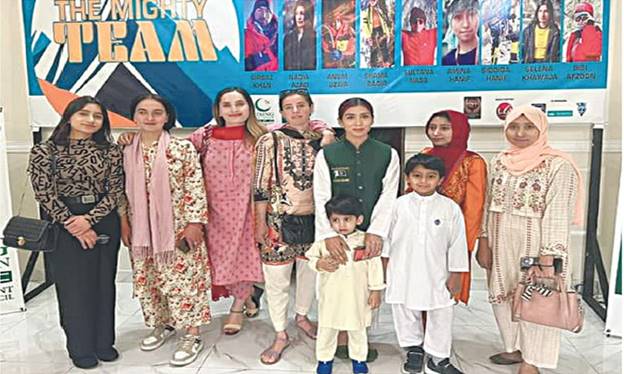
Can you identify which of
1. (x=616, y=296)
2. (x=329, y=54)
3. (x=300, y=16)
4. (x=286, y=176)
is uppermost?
(x=300, y=16)

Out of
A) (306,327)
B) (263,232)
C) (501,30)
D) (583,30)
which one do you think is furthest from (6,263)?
(583,30)

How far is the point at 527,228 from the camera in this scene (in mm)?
2439

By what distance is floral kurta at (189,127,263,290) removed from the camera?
2.85m

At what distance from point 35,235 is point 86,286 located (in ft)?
1.09

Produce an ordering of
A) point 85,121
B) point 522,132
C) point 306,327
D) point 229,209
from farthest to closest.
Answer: point 306,327 < point 229,209 < point 85,121 < point 522,132

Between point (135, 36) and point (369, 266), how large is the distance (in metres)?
2.24

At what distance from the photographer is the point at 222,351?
114 inches

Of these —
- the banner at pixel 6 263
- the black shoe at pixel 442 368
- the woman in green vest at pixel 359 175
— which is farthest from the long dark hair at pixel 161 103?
the black shoe at pixel 442 368

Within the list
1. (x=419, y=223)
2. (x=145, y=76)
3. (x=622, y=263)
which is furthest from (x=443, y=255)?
(x=145, y=76)

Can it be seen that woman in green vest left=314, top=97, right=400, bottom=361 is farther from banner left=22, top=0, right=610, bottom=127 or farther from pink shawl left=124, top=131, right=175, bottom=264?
banner left=22, top=0, right=610, bottom=127

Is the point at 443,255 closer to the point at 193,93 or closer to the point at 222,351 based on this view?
the point at 222,351

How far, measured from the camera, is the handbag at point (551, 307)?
2.32 meters

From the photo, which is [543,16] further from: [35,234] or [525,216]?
[35,234]

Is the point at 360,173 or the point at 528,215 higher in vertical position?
the point at 360,173
